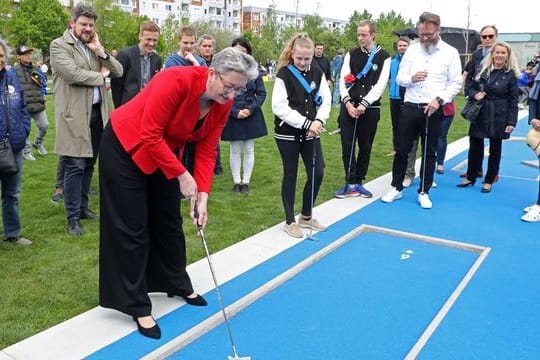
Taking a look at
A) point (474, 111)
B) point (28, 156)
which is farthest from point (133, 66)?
point (474, 111)

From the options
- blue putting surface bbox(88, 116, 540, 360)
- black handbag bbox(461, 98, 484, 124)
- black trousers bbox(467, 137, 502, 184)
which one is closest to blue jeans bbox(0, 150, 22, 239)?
blue putting surface bbox(88, 116, 540, 360)

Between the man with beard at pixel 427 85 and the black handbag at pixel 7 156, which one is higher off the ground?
the man with beard at pixel 427 85

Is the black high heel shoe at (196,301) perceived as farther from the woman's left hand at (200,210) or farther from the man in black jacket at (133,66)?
the man in black jacket at (133,66)

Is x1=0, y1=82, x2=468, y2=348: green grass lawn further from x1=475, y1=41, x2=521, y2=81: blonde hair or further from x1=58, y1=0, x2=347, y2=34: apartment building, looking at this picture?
x1=58, y1=0, x2=347, y2=34: apartment building

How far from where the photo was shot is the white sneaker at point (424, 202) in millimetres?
5980

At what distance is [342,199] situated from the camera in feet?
20.5

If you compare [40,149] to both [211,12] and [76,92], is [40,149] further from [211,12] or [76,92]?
[211,12]

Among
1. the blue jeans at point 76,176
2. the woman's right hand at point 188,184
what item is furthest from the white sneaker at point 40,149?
the woman's right hand at point 188,184

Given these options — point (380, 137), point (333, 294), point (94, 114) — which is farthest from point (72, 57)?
point (380, 137)

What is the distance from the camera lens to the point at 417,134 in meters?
6.09

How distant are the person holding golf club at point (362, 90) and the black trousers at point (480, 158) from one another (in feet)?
5.52

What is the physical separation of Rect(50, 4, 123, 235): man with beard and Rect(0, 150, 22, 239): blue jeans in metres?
0.43

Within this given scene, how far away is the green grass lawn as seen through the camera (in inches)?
133

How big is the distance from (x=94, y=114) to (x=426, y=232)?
3510 millimetres
